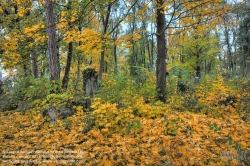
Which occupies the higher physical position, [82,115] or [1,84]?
[1,84]

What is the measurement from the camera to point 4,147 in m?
3.15

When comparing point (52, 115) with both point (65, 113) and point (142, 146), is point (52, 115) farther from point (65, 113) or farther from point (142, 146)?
point (142, 146)

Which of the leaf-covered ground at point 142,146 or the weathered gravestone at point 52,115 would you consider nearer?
the leaf-covered ground at point 142,146

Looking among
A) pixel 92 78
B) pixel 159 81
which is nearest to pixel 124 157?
pixel 159 81

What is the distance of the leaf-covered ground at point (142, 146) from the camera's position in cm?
237

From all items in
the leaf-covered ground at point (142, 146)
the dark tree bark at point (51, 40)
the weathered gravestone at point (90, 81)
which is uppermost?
the dark tree bark at point (51, 40)

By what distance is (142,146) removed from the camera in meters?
2.75

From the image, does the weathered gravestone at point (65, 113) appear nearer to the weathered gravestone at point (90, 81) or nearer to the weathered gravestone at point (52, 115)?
the weathered gravestone at point (52, 115)

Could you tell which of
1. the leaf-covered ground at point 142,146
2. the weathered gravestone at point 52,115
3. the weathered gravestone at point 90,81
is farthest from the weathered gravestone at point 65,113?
the weathered gravestone at point 90,81

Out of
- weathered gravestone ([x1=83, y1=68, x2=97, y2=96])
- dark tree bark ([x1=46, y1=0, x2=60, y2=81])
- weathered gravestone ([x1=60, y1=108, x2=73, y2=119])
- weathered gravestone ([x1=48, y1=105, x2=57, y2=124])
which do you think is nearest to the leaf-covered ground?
weathered gravestone ([x1=48, y1=105, x2=57, y2=124])

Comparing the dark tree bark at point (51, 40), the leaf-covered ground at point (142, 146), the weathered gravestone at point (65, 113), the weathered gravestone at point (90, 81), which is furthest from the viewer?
the weathered gravestone at point (90, 81)

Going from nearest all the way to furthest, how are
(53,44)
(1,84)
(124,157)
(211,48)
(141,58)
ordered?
(124,157), (53,44), (1,84), (211,48), (141,58)

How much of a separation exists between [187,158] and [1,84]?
10469 mm

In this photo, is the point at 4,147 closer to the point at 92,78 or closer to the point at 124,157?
the point at 124,157
